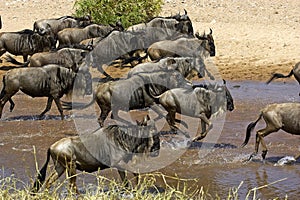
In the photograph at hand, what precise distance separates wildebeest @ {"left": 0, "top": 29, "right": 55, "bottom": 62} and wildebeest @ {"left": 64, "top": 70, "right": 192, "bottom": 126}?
6.62 m

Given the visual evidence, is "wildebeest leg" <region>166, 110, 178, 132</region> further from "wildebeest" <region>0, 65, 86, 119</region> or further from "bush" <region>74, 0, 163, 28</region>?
"bush" <region>74, 0, 163, 28</region>

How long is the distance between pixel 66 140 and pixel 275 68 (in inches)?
404

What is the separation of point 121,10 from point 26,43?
364cm

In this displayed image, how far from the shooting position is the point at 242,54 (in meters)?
18.6

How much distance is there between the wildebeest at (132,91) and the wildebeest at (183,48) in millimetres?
3997

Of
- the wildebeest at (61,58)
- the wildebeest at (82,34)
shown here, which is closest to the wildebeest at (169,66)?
the wildebeest at (61,58)

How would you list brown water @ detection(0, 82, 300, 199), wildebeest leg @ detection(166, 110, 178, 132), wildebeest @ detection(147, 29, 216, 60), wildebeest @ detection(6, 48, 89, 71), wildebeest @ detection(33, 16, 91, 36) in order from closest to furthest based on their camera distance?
brown water @ detection(0, 82, 300, 199)
wildebeest leg @ detection(166, 110, 178, 132)
wildebeest @ detection(6, 48, 89, 71)
wildebeest @ detection(147, 29, 216, 60)
wildebeest @ detection(33, 16, 91, 36)

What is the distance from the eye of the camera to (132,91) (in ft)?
36.4

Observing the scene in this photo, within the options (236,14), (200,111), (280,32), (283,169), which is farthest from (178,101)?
(236,14)

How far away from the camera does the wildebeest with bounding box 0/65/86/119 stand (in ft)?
39.9

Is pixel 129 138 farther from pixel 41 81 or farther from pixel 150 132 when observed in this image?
pixel 41 81

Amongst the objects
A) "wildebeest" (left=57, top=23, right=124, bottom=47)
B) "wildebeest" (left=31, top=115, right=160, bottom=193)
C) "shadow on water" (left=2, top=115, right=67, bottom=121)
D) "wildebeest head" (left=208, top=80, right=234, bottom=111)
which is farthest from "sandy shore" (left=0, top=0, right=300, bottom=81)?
"wildebeest" (left=31, top=115, right=160, bottom=193)

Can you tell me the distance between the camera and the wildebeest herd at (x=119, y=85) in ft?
24.6

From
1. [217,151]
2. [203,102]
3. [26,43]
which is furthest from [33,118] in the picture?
[26,43]
